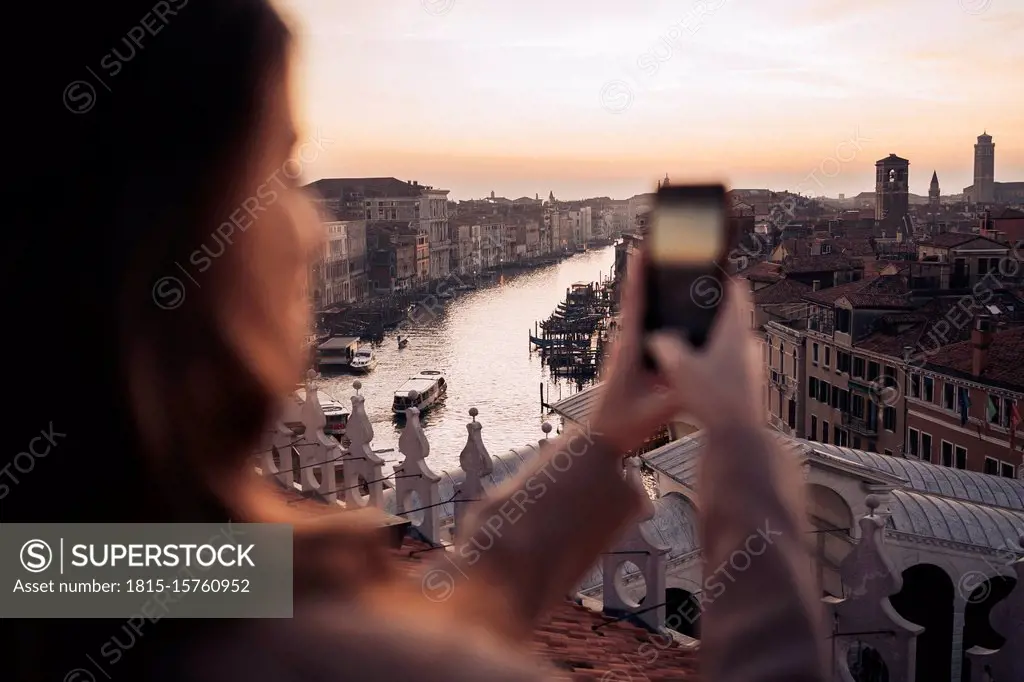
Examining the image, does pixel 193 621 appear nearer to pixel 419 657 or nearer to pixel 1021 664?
pixel 419 657

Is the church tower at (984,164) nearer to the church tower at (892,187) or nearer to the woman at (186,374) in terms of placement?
the church tower at (892,187)

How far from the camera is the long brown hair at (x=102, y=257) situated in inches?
16.5

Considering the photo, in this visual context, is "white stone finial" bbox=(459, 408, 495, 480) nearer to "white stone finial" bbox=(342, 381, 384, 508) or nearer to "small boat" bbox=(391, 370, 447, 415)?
"white stone finial" bbox=(342, 381, 384, 508)

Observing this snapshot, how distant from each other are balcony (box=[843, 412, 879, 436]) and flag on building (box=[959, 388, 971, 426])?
1461 mm

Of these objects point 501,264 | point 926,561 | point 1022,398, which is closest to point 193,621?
point 926,561

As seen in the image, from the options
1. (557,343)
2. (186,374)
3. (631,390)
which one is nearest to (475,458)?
(631,390)

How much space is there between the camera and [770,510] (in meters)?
0.42

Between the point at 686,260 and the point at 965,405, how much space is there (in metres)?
9.59

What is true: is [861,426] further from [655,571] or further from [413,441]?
[655,571]

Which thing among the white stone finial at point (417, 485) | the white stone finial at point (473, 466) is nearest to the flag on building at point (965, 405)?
the white stone finial at point (417, 485)

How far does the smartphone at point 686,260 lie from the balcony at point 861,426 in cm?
1083

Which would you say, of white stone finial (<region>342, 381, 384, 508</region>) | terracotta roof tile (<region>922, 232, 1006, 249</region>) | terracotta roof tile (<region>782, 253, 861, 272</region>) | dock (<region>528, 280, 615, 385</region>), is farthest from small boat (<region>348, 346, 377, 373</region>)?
white stone finial (<region>342, 381, 384, 508</region>)

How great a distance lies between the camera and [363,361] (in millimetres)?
15023

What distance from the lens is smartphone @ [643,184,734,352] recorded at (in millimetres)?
497
